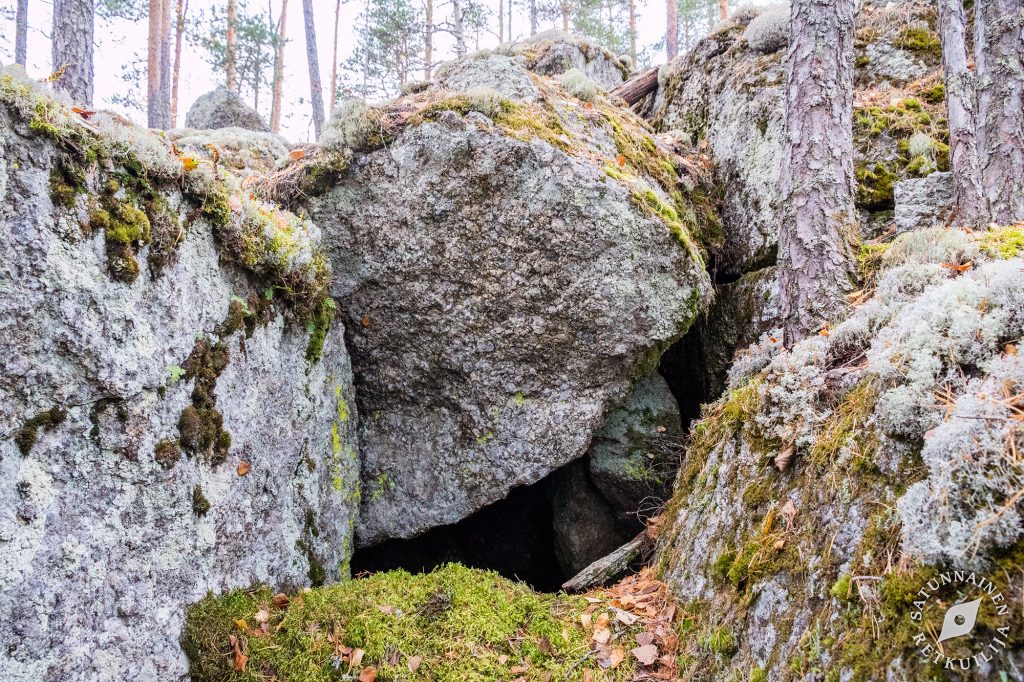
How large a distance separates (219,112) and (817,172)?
1474 centimetres

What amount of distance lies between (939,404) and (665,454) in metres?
3.30

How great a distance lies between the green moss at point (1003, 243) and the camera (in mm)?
3258

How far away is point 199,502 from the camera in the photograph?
3.19 metres

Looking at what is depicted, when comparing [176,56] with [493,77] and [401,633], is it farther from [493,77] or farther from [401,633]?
[401,633]

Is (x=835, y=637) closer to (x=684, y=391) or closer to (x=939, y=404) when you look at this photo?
(x=939, y=404)

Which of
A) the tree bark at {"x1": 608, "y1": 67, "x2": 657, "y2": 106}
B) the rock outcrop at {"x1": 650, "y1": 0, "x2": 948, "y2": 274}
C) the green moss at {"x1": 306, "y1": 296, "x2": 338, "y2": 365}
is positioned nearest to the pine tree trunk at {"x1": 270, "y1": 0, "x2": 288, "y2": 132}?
the tree bark at {"x1": 608, "y1": 67, "x2": 657, "y2": 106}

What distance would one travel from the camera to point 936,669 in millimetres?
1716

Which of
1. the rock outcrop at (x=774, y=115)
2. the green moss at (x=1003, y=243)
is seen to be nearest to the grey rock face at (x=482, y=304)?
the rock outcrop at (x=774, y=115)

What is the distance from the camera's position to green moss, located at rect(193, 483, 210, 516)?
3174 mm

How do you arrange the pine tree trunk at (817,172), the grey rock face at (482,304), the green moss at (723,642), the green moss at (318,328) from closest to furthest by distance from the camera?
the green moss at (723,642)
the pine tree trunk at (817,172)
the green moss at (318,328)
the grey rock face at (482,304)

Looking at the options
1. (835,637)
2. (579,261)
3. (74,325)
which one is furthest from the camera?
(579,261)

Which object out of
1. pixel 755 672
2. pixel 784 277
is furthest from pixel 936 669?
pixel 784 277

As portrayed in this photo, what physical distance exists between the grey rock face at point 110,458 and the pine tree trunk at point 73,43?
533cm

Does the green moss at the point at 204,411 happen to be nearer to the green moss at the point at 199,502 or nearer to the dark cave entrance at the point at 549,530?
the green moss at the point at 199,502
